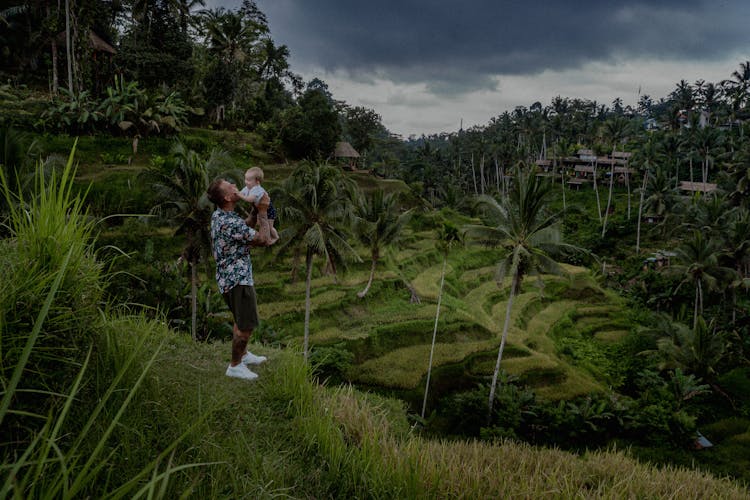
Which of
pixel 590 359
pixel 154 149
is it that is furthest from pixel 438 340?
pixel 154 149

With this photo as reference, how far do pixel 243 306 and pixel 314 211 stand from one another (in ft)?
37.5

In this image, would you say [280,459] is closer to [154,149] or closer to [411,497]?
[411,497]

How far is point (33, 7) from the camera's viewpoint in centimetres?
2420

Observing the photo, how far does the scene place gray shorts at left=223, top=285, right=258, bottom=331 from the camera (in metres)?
4.07

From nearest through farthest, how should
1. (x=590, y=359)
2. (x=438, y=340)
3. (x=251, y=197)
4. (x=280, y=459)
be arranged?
(x=280, y=459) < (x=251, y=197) < (x=438, y=340) < (x=590, y=359)

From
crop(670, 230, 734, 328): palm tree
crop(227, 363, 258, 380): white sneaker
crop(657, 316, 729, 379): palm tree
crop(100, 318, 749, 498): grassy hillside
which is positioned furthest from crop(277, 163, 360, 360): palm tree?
crop(670, 230, 734, 328): palm tree

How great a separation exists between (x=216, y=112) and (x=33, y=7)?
12.0 metres

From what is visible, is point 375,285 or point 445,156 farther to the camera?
point 445,156

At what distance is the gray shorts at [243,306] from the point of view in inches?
160

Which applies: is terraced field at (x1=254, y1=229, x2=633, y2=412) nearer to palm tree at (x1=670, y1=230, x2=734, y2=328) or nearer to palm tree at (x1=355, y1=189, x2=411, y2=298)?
palm tree at (x1=355, y1=189, x2=411, y2=298)

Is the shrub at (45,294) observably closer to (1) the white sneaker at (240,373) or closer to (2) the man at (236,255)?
(2) the man at (236,255)

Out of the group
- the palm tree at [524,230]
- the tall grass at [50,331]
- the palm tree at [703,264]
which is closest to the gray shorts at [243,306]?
the tall grass at [50,331]

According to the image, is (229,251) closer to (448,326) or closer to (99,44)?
(448,326)

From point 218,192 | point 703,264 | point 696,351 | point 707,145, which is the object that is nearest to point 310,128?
point 703,264
